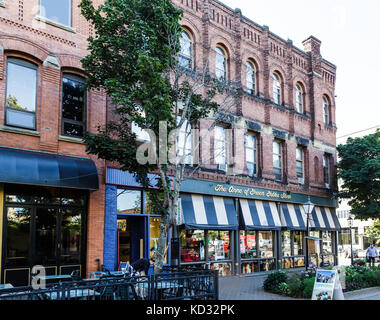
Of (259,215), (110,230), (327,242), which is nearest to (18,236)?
(110,230)

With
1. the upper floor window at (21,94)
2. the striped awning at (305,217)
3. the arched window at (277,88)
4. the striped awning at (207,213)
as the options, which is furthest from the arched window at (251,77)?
the upper floor window at (21,94)

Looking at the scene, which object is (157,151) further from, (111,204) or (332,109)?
(332,109)

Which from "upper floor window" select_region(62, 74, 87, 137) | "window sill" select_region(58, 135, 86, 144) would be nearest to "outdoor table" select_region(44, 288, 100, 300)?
"window sill" select_region(58, 135, 86, 144)

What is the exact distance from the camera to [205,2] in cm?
1827

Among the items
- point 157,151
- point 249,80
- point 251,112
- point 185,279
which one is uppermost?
point 249,80

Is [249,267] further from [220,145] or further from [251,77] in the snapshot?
[251,77]

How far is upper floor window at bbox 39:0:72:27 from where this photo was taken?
510 inches

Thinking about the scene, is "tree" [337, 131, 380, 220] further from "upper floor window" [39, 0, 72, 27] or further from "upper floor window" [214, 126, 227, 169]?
"upper floor window" [39, 0, 72, 27]

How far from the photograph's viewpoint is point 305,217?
22.0m

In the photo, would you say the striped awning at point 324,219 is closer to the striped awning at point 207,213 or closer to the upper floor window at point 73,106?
the striped awning at point 207,213

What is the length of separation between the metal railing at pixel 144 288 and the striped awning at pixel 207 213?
5.56 m

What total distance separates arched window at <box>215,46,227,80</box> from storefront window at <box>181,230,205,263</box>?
7.70m
